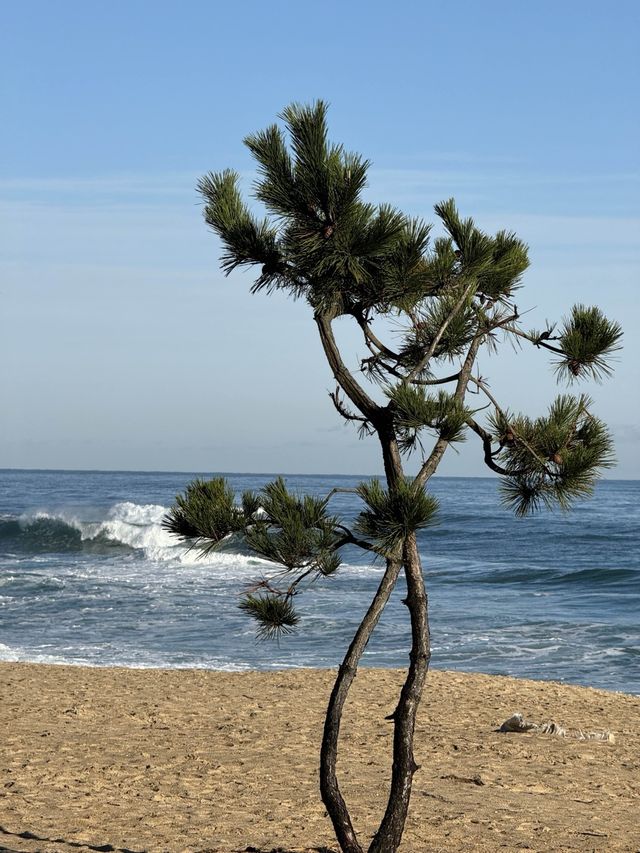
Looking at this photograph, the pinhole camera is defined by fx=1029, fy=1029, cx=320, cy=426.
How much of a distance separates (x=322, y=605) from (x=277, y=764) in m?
11.8

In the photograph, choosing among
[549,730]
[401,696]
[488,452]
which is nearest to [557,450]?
[488,452]

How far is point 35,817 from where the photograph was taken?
6480 millimetres

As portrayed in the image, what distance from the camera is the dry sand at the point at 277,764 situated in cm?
628

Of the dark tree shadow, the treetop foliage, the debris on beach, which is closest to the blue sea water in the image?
the treetop foliage

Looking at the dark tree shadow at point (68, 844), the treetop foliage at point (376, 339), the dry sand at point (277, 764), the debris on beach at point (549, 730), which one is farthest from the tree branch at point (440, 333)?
the debris on beach at point (549, 730)

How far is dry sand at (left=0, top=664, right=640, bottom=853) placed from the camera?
247 inches

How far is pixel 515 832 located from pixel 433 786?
49.3 inches

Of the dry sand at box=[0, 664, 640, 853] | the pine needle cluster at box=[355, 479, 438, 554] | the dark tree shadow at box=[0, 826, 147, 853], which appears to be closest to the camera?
the pine needle cluster at box=[355, 479, 438, 554]

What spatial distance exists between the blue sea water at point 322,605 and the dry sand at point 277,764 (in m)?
1.80

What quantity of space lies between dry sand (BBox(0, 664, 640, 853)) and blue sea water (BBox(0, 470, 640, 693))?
1.80 meters

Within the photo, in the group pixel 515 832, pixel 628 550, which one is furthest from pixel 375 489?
pixel 628 550

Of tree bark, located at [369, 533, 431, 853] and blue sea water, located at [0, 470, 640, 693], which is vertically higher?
tree bark, located at [369, 533, 431, 853]

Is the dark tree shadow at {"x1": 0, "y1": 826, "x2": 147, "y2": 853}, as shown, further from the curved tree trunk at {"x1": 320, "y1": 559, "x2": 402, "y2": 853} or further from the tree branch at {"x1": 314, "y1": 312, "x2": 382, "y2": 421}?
the tree branch at {"x1": 314, "y1": 312, "x2": 382, "y2": 421}

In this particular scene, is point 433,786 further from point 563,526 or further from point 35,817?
point 563,526
